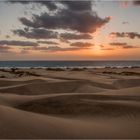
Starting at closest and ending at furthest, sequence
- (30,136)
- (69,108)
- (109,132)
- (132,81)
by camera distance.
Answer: (30,136) → (109,132) → (69,108) → (132,81)

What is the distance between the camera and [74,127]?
2.98 m

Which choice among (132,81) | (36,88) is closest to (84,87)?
(36,88)

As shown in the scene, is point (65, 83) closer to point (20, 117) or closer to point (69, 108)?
point (69, 108)

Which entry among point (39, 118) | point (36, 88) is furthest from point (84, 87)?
point (39, 118)

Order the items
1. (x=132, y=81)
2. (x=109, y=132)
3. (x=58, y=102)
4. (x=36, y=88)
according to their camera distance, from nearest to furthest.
Answer: (x=109, y=132)
(x=58, y=102)
(x=36, y=88)
(x=132, y=81)

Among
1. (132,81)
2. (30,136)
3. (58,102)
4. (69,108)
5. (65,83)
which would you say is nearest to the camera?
(30,136)

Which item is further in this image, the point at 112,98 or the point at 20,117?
the point at 112,98

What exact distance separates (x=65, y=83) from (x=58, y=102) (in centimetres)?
314

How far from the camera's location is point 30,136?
8.58 ft

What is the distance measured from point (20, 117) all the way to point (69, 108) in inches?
38.3

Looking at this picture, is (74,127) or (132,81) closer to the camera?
(74,127)

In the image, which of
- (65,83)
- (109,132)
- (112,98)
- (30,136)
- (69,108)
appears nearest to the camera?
(30,136)

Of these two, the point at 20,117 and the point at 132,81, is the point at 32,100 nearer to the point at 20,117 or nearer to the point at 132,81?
the point at 20,117

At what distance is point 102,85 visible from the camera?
24.7ft
